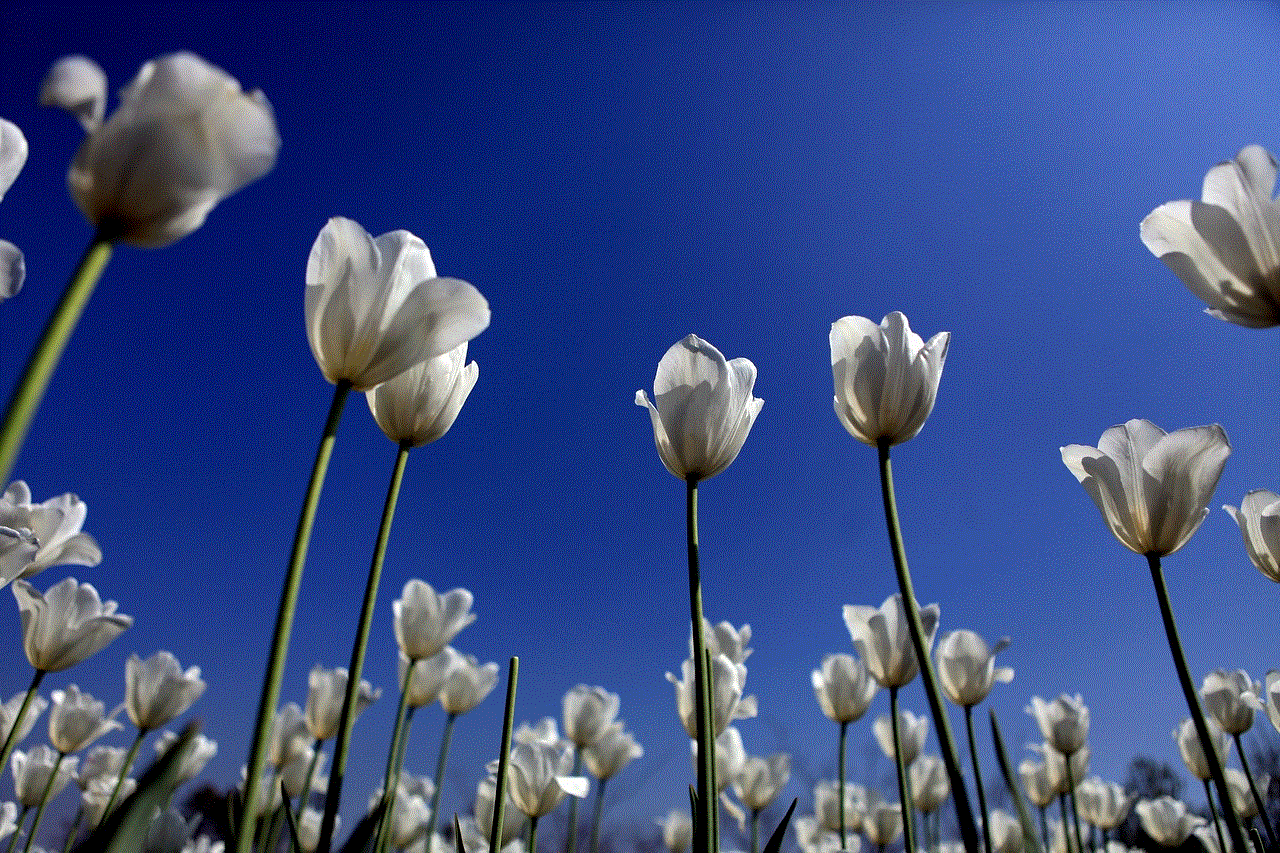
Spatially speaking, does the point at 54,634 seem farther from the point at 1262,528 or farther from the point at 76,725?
the point at 1262,528

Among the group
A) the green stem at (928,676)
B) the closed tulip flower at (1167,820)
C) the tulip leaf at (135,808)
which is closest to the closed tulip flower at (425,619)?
the tulip leaf at (135,808)

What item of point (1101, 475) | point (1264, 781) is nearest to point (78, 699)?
point (1101, 475)

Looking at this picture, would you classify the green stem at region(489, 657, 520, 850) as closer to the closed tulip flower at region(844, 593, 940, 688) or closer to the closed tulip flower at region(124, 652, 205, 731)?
the closed tulip flower at region(844, 593, 940, 688)

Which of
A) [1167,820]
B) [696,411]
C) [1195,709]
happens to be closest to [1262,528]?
[1195,709]

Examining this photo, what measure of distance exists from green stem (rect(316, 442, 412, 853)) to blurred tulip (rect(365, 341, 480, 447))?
196 millimetres

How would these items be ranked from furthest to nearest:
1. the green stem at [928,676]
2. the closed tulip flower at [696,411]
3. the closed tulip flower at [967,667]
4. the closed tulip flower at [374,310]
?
the closed tulip flower at [967,667] → the closed tulip flower at [696,411] → the closed tulip flower at [374,310] → the green stem at [928,676]

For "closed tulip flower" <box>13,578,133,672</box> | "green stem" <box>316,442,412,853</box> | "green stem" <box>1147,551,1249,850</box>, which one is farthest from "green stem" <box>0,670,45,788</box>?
"green stem" <box>1147,551,1249,850</box>

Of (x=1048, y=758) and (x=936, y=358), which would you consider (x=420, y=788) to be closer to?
(x=1048, y=758)

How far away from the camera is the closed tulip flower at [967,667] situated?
3.44 metres

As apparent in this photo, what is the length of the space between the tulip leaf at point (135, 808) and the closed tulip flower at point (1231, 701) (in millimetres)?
4689

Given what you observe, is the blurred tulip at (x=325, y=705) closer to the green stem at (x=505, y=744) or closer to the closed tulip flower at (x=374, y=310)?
the green stem at (x=505, y=744)

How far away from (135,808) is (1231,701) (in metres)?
4.87

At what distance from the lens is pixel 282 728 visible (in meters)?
5.98

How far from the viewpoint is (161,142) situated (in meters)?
0.97
